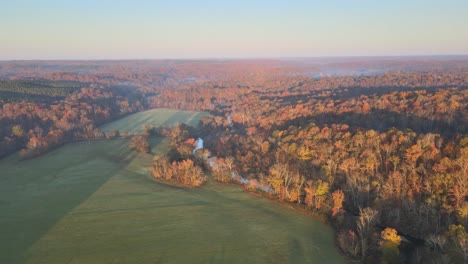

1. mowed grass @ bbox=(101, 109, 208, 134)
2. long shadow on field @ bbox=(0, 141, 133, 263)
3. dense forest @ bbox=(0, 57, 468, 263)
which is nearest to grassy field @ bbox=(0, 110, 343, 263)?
long shadow on field @ bbox=(0, 141, 133, 263)

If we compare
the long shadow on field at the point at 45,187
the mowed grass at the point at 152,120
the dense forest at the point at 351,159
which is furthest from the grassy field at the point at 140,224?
the mowed grass at the point at 152,120

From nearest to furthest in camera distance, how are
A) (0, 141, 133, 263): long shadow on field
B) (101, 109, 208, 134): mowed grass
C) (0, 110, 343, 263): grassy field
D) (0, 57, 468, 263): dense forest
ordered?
(0, 110, 343, 263): grassy field < (0, 57, 468, 263): dense forest < (0, 141, 133, 263): long shadow on field < (101, 109, 208, 134): mowed grass

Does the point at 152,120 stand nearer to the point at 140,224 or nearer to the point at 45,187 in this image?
the point at 45,187

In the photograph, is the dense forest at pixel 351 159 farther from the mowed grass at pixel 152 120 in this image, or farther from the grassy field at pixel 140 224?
the mowed grass at pixel 152 120

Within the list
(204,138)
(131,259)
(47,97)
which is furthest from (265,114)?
(47,97)

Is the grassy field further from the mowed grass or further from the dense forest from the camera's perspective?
the mowed grass

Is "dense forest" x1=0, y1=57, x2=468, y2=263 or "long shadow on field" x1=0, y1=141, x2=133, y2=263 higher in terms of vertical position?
"dense forest" x1=0, y1=57, x2=468, y2=263
